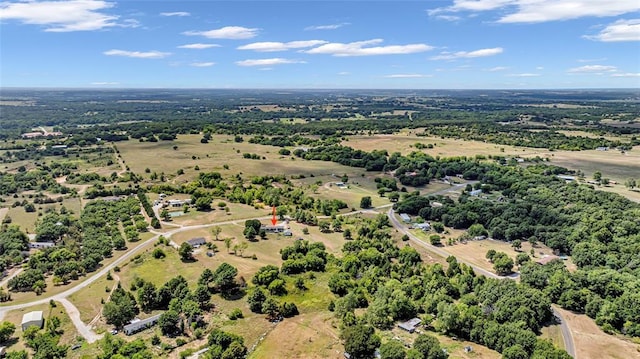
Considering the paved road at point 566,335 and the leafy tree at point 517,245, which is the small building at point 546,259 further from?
the paved road at point 566,335

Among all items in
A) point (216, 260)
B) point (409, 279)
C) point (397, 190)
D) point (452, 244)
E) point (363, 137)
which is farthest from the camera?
point (363, 137)

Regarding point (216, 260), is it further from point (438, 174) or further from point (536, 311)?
point (438, 174)

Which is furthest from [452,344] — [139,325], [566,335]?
[139,325]

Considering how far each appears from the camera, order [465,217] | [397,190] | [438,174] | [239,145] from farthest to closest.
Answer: [239,145] → [438,174] → [397,190] → [465,217]

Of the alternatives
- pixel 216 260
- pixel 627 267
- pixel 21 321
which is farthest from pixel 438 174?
pixel 21 321

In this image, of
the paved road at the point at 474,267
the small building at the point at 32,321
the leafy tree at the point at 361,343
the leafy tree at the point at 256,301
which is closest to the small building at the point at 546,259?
the paved road at the point at 474,267

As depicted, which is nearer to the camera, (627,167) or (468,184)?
(468,184)

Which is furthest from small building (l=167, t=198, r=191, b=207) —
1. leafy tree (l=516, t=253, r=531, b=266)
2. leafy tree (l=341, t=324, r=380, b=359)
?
leafy tree (l=516, t=253, r=531, b=266)
